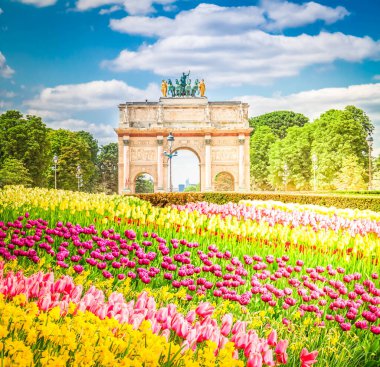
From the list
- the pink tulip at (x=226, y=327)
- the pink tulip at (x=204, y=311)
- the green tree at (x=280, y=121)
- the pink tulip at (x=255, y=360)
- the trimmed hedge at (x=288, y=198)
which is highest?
the green tree at (x=280, y=121)

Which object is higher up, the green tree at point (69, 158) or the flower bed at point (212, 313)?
the green tree at point (69, 158)

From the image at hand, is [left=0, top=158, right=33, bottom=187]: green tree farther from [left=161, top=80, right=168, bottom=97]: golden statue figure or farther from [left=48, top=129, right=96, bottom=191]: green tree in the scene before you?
[left=161, top=80, right=168, bottom=97]: golden statue figure

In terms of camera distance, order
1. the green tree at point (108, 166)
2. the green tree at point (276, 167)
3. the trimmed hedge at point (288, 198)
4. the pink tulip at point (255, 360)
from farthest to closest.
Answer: the green tree at point (108, 166)
the green tree at point (276, 167)
the trimmed hedge at point (288, 198)
the pink tulip at point (255, 360)

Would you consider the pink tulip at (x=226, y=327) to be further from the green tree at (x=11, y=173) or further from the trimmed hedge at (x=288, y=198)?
the green tree at (x=11, y=173)

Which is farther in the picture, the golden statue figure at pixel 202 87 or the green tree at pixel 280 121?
the green tree at pixel 280 121

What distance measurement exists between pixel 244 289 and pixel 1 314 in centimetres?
294

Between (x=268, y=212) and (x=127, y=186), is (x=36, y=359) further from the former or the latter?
(x=127, y=186)

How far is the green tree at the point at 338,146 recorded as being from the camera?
48.9 metres

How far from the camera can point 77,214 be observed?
9.82m

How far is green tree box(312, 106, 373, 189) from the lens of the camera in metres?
48.9

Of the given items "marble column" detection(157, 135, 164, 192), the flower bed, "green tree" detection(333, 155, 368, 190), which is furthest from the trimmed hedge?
"marble column" detection(157, 135, 164, 192)

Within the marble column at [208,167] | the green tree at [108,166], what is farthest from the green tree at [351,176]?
the green tree at [108,166]

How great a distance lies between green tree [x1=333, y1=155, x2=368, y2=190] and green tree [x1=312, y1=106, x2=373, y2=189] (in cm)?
113

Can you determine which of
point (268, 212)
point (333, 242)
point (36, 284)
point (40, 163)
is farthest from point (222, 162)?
point (36, 284)
